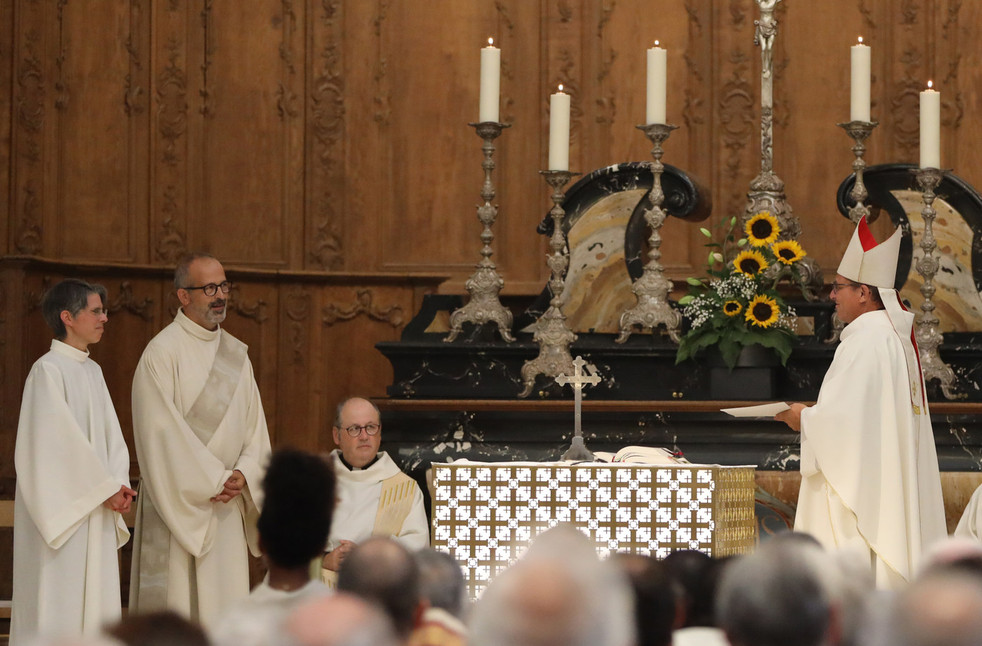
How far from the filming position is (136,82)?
8930 mm

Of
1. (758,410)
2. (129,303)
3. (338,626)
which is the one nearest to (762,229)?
(758,410)

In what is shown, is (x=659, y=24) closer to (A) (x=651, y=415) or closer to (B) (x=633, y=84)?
(B) (x=633, y=84)

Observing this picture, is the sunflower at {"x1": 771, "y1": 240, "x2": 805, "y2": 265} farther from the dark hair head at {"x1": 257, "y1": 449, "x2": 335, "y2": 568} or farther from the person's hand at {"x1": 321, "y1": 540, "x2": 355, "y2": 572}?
the dark hair head at {"x1": 257, "y1": 449, "x2": 335, "y2": 568}

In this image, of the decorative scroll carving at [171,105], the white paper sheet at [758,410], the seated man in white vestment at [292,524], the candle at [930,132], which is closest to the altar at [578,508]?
the white paper sheet at [758,410]

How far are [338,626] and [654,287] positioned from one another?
15.2ft

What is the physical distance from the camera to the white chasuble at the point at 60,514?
5.29m

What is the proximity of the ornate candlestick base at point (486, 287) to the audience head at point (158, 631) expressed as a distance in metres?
4.23

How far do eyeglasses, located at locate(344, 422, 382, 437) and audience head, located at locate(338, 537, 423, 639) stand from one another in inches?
135

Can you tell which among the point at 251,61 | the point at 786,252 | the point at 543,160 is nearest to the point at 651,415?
the point at 786,252

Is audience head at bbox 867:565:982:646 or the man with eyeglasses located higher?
audience head at bbox 867:565:982:646

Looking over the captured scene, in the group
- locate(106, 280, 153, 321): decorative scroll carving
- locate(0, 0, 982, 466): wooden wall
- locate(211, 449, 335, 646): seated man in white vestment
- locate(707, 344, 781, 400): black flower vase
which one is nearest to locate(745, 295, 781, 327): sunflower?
locate(707, 344, 781, 400): black flower vase

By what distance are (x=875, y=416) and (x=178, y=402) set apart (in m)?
2.86

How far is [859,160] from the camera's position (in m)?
6.49

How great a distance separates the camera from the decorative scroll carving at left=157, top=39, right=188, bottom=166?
8984mm
